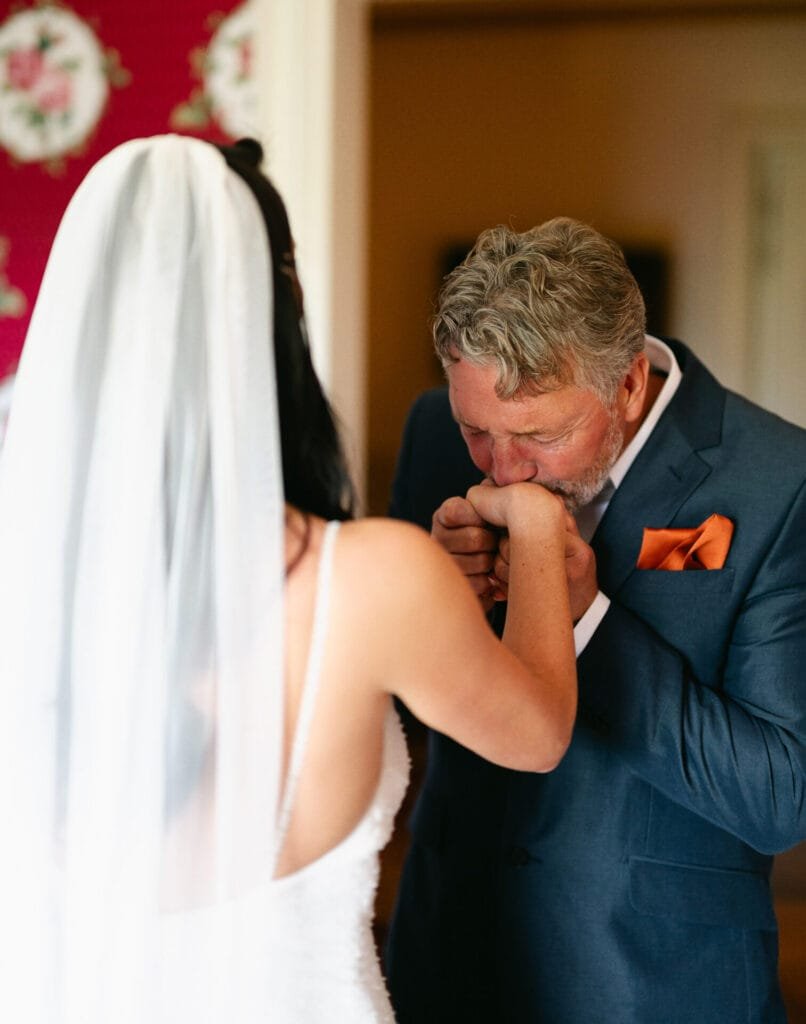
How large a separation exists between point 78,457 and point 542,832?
33.7 inches

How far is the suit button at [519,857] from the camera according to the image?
5.42ft

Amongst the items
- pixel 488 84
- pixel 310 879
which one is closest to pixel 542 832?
pixel 310 879

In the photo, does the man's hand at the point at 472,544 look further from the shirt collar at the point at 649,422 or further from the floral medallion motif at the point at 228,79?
the floral medallion motif at the point at 228,79

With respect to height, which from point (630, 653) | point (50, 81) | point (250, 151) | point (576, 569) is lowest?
point (630, 653)

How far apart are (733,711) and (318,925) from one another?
2.02 ft

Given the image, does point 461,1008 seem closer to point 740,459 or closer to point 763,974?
point 763,974

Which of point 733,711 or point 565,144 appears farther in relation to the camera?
point 565,144

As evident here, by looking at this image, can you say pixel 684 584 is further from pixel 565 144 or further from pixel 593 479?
pixel 565 144

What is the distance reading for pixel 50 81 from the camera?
11.3 feet

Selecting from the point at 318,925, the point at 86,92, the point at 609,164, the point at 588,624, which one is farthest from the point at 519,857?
the point at 609,164

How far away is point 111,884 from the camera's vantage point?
1.18m

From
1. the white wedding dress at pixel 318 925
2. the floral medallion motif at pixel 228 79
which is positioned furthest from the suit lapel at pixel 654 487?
the floral medallion motif at pixel 228 79

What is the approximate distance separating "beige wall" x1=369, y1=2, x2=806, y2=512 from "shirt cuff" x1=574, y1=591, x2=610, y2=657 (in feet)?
17.3

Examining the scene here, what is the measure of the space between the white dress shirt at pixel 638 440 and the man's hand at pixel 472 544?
15 cm
